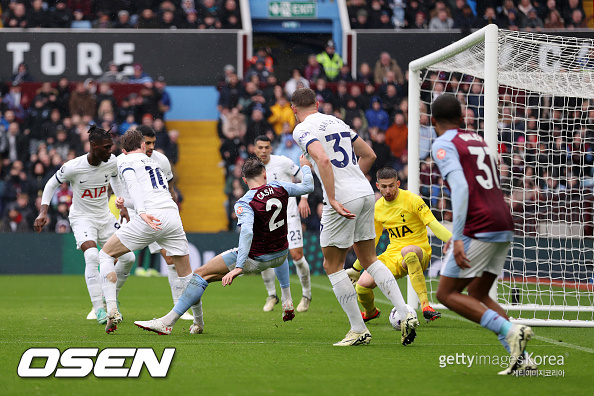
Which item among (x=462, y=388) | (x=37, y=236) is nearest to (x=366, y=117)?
(x=37, y=236)

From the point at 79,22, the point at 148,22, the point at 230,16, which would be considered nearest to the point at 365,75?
the point at 230,16

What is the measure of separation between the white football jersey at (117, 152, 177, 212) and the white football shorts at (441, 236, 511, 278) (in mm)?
3410

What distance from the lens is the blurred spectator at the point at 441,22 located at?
70.9 feet

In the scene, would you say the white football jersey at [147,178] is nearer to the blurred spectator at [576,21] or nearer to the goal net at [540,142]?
the goal net at [540,142]

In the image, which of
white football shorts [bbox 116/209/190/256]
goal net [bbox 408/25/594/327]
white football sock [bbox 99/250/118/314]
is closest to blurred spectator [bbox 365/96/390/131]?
goal net [bbox 408/25/594/327]

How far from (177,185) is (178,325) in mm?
11322

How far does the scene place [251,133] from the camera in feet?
61.3

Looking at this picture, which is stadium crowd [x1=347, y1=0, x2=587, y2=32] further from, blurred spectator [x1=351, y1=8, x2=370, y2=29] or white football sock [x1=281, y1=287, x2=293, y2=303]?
white football sock [x1=281, y1=287, x2=293, y2=303]

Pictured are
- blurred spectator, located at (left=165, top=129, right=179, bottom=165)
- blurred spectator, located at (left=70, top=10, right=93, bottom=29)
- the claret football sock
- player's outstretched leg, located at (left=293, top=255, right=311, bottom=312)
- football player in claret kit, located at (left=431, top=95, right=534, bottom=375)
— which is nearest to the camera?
football player in claret kit, located at (left=431, top=95, right=534, bottom=375)

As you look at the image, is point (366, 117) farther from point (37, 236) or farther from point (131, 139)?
point (131, 139)

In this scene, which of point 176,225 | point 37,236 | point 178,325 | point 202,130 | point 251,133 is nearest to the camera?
point 176,225

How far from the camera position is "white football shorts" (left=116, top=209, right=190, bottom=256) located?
24.9ft

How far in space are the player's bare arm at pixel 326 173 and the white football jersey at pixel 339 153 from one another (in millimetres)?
182

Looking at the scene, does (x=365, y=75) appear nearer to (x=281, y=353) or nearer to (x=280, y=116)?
(x=280, y=116)
